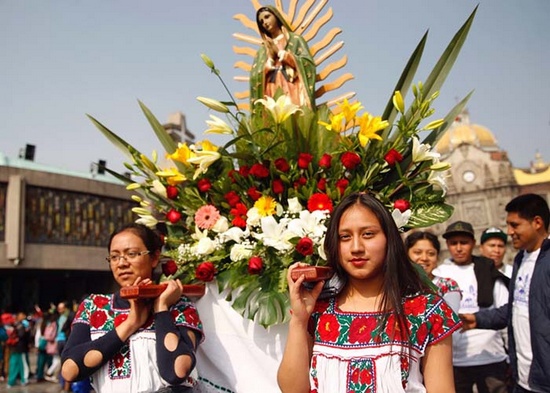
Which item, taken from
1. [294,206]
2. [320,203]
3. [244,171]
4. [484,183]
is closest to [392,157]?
[320,203]

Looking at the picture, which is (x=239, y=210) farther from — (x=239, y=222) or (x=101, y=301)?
(x=101, y=301)

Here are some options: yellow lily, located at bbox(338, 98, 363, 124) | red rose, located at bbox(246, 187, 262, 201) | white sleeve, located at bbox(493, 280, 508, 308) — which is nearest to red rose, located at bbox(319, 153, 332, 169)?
yellow lily, located at bbox(338, 98, 363, 124)

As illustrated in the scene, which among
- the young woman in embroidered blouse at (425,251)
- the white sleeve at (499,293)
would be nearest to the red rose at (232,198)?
the young woman in embroidered blouse at (425,251)

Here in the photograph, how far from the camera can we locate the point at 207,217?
2734 mm

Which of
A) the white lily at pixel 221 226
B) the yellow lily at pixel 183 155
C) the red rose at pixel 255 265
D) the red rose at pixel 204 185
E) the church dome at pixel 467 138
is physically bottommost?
the red rose at pixel 255 265

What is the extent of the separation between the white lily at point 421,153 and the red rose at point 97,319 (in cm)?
160

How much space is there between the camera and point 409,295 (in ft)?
5.86

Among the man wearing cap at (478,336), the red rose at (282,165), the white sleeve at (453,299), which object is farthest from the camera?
the man wearing cap at (478,336)

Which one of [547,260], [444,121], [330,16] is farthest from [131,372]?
[330,16]

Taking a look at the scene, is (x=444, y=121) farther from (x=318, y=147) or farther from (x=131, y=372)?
(x=131, y=372)

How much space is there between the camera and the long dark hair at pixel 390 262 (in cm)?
172

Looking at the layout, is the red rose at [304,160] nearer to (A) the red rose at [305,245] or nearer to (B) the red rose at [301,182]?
(B) the red rose at [301,182]

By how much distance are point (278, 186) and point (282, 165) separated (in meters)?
0.11

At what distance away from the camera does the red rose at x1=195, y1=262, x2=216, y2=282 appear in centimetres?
255
